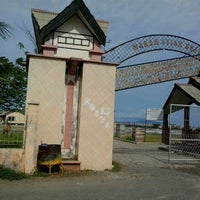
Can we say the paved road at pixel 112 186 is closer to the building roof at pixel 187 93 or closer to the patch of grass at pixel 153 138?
the building roof at pixel 187 93

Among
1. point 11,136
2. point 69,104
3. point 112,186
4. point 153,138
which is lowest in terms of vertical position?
point 112,186

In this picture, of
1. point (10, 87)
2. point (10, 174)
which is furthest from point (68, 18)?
point (10, 174)

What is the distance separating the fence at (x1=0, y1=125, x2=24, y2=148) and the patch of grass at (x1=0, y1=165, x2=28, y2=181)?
0.75m

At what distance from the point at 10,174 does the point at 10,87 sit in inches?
189

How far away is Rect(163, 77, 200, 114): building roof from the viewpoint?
62.5 feet

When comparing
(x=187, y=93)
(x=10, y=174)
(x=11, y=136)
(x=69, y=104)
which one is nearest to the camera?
(x=10, y=174)

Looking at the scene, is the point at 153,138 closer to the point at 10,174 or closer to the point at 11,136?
the point at 11,136

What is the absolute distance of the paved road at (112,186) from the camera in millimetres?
8133

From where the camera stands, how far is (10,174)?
9.83m

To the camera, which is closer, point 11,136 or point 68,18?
point 11,136

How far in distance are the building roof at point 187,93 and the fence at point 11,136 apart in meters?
11.0

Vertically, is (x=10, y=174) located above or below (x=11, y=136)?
below

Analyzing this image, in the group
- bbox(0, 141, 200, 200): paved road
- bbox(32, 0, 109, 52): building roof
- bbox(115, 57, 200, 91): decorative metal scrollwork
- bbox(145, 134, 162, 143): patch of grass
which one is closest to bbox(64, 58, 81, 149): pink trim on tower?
bbox(32, 0, 109, 52): building roof

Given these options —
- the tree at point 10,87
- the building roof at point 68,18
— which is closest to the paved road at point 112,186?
the tree at point 10,87
